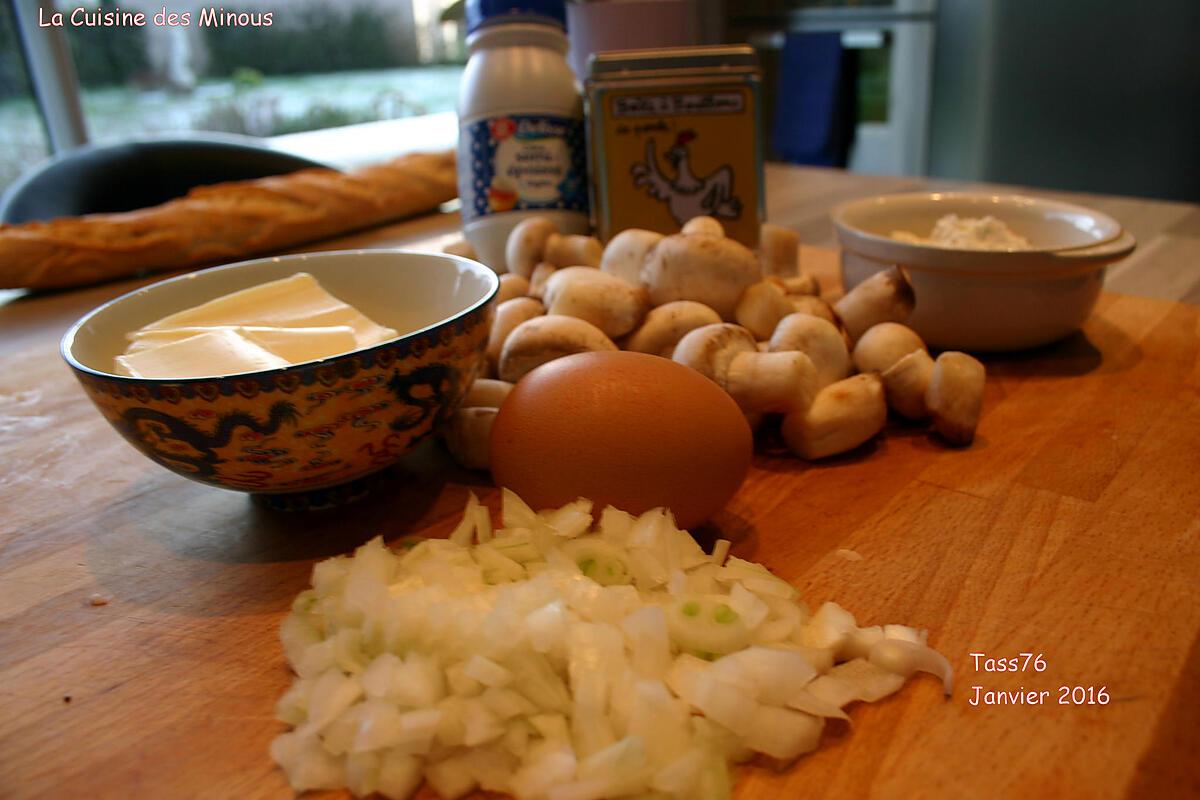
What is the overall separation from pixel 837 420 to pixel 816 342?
0.29ft

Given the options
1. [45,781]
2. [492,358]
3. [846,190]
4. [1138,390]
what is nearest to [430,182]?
[846,190]

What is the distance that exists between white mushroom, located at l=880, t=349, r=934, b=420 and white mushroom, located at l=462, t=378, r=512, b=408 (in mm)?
376

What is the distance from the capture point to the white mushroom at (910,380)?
864mm

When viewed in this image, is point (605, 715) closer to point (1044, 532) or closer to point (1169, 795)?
point (1169, 795)

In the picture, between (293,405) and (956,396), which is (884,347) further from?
(293,405)

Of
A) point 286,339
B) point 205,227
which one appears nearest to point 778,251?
point 286,339

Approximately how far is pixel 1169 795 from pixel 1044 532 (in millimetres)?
266

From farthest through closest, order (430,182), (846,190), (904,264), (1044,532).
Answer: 1. (846,190)
2. (430,182)
3. (904,264)
4. (1044,532)

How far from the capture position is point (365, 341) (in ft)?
2.54

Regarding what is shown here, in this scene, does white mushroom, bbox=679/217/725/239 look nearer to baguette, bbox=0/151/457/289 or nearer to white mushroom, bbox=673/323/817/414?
white mushroom, bbox=673/323/817/414

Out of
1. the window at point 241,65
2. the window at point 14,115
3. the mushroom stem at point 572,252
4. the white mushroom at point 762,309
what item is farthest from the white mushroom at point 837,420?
the window at point 14,115

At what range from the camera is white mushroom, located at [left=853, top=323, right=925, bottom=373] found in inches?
34.8

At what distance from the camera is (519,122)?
126 centimetres

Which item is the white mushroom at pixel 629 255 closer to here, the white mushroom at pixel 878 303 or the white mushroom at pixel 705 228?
the white mushroom at pixel 705 228
